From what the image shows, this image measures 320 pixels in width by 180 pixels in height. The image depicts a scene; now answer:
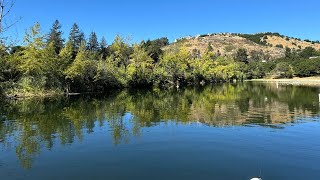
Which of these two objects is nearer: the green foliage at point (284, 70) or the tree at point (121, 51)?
the tree at point (121, 51)

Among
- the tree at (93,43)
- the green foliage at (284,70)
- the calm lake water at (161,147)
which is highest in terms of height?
the tree at (93,43)

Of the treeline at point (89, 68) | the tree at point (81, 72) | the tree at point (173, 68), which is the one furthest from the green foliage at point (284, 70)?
the tree at point (81, 72)

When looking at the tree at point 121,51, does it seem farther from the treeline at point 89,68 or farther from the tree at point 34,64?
the tree at point 34,64

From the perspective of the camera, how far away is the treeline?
59062 millimetres

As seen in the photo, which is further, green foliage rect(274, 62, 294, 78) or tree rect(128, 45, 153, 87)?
green foliage rect(274, 62, 294, 78)

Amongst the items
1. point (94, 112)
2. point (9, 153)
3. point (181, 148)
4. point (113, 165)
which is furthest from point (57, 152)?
A: point (94, 112)

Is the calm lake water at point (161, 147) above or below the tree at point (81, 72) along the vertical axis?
below

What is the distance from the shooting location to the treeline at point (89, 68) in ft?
194

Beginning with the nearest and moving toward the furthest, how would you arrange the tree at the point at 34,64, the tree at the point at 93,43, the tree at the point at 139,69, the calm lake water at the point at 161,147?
the calm lake water at the point at 161,147 < the tree at the point at 34,64 < the tree at the point at 139,69 < the tree at the point at 93,43

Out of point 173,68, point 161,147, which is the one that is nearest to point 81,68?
point 173,68

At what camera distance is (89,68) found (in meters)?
72.4

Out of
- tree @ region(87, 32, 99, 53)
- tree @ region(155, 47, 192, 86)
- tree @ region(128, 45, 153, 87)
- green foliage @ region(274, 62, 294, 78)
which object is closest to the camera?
tree @ region(128, 45, 153, 87)

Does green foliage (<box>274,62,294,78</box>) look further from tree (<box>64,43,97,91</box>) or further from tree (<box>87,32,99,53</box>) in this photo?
tree (<box>64,43,97,91</box>)

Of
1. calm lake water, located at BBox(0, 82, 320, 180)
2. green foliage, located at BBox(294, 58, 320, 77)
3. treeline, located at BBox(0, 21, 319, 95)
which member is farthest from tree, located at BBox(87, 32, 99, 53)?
calm lake water, located at BBox(0, 82, 320, 180)
